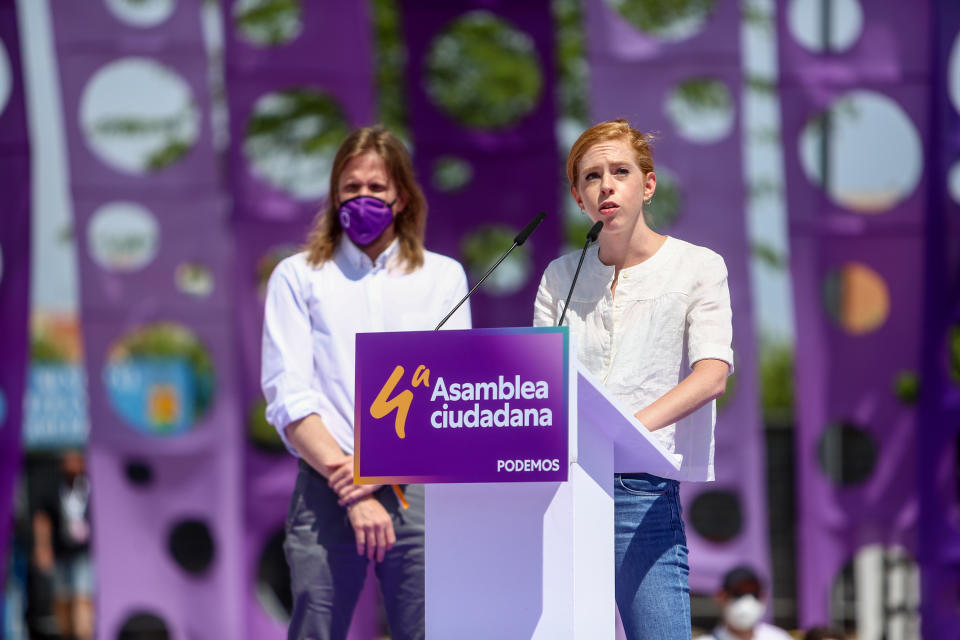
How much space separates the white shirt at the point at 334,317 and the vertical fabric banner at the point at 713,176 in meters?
4.44

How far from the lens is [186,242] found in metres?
8.37

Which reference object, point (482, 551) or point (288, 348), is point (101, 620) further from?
point (482, 551)

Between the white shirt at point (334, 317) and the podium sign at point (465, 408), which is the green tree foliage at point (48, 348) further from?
the podium sign at point (465, 408)

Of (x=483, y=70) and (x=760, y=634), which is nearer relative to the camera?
(x=760, y=634)

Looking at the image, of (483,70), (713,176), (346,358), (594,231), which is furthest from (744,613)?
(483,70)

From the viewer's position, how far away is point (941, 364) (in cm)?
753

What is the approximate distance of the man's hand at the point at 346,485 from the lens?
3.35 m

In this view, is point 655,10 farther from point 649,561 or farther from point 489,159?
point 649,561

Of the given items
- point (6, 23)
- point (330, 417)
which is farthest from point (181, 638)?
point (330, 417)

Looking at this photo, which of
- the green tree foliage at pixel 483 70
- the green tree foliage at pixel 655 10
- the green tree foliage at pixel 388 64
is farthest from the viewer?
the green tree foliage at pixel 388 64

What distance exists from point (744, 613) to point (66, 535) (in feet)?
18.2

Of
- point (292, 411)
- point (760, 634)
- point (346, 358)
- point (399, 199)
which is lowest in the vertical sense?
point (760, 634)

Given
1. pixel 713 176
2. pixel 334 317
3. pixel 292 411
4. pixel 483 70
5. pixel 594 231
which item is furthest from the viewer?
pixel 483 70

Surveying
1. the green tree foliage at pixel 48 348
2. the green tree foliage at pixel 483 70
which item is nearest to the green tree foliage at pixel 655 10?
the green tree foliage at pixel 483 70
